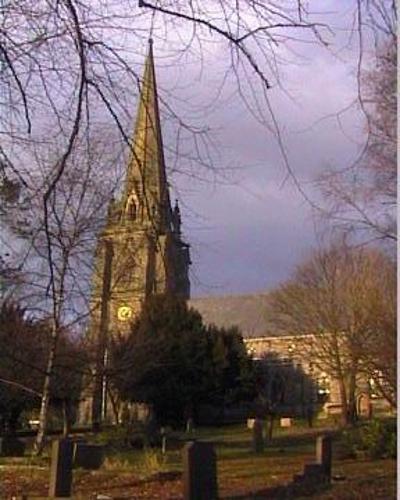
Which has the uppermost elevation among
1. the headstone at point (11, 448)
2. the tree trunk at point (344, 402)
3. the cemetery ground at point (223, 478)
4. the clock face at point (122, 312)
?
the clock face at point (122, 312)

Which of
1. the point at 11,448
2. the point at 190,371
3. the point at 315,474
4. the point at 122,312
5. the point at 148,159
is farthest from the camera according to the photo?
the point at 190,371

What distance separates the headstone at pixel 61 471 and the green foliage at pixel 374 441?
24.6 feet

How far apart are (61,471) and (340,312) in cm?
2630

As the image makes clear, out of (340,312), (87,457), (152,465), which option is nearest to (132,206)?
(152,465)

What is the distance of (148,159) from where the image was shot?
14.9 ft

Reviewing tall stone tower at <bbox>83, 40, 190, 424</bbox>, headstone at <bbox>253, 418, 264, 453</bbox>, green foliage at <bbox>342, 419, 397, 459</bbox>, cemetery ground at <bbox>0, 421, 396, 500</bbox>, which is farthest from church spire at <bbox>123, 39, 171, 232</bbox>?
headstone at <bbox>253, 418, 264, 453</bbox>

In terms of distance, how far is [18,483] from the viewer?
46.1ft

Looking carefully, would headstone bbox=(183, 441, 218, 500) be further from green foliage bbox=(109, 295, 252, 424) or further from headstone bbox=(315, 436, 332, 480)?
green foliage bbox=(109, 295, 252, 424)

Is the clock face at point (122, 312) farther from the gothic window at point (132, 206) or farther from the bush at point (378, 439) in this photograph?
the gothic window at point (132, 206)

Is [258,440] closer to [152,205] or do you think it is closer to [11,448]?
[11,448]

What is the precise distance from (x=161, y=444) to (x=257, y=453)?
10.5 ft

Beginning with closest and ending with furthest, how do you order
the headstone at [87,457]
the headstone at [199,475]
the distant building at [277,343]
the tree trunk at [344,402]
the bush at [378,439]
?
1. the headstone at [199,475]
2. the headstone at [87,457]
3. the bush at [378,439]
4. the tree trunk at [344,402]
5. the distant building at [277,343]

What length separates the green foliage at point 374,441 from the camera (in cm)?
1902

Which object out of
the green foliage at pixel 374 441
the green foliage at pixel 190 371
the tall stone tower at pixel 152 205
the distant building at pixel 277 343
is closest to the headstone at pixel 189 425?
the green foliage at pixel 190 371
